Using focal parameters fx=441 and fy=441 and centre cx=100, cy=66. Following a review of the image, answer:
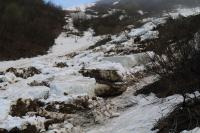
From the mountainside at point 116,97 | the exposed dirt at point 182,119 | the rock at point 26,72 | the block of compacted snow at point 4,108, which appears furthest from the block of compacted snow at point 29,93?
the exposed dirt at point 182,119

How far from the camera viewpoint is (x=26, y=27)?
87.2ft

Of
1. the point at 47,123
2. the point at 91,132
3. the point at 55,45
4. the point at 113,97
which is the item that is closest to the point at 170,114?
the point at 91,132

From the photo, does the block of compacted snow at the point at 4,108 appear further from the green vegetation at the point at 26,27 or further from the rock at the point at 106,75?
the green vegetation at the point at 26,27

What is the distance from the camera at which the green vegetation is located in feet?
74.8

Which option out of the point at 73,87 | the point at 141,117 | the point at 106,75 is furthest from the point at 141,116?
the point at 106,75

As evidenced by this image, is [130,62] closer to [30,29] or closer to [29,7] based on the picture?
[30,29]

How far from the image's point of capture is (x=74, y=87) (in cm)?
926

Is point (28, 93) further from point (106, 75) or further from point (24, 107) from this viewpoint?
point (106, 75)

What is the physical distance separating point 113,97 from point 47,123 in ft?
7.01

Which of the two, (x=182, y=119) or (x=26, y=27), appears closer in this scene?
(x=182, y=119)

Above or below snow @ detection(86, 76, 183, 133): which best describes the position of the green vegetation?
above

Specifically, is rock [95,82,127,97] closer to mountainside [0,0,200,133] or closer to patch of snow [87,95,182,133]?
mountainside [0,0,200,133]

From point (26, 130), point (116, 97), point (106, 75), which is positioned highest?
point (106, 75)

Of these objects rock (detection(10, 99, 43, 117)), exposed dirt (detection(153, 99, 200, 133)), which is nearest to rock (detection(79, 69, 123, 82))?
rock (detection(10, 99, 43, 117))
